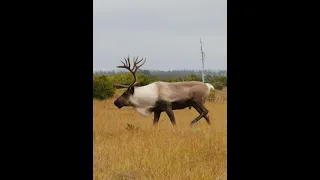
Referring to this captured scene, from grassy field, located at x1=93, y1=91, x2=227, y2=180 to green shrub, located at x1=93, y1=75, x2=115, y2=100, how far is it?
455 centimetres

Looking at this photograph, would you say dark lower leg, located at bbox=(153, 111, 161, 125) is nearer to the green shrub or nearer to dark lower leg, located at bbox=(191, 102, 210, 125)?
dark lower leg, located at bbox=(191, 102, 210, 125)

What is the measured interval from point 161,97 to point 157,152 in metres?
3.23

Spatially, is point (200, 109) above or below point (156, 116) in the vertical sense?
above

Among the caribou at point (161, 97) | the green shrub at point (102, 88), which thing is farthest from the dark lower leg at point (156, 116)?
the green shrub at point (102, 88)

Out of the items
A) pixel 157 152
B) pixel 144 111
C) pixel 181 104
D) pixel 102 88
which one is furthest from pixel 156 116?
pixel 102 88

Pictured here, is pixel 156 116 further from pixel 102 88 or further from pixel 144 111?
pixel 102 88

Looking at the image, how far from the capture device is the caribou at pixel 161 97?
7875 mm

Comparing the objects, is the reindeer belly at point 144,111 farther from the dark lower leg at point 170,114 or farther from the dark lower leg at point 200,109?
the dark lower leg at point 200,109

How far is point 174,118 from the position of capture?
25.6ft

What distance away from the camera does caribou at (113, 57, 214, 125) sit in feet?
25.8

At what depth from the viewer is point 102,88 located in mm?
11656
